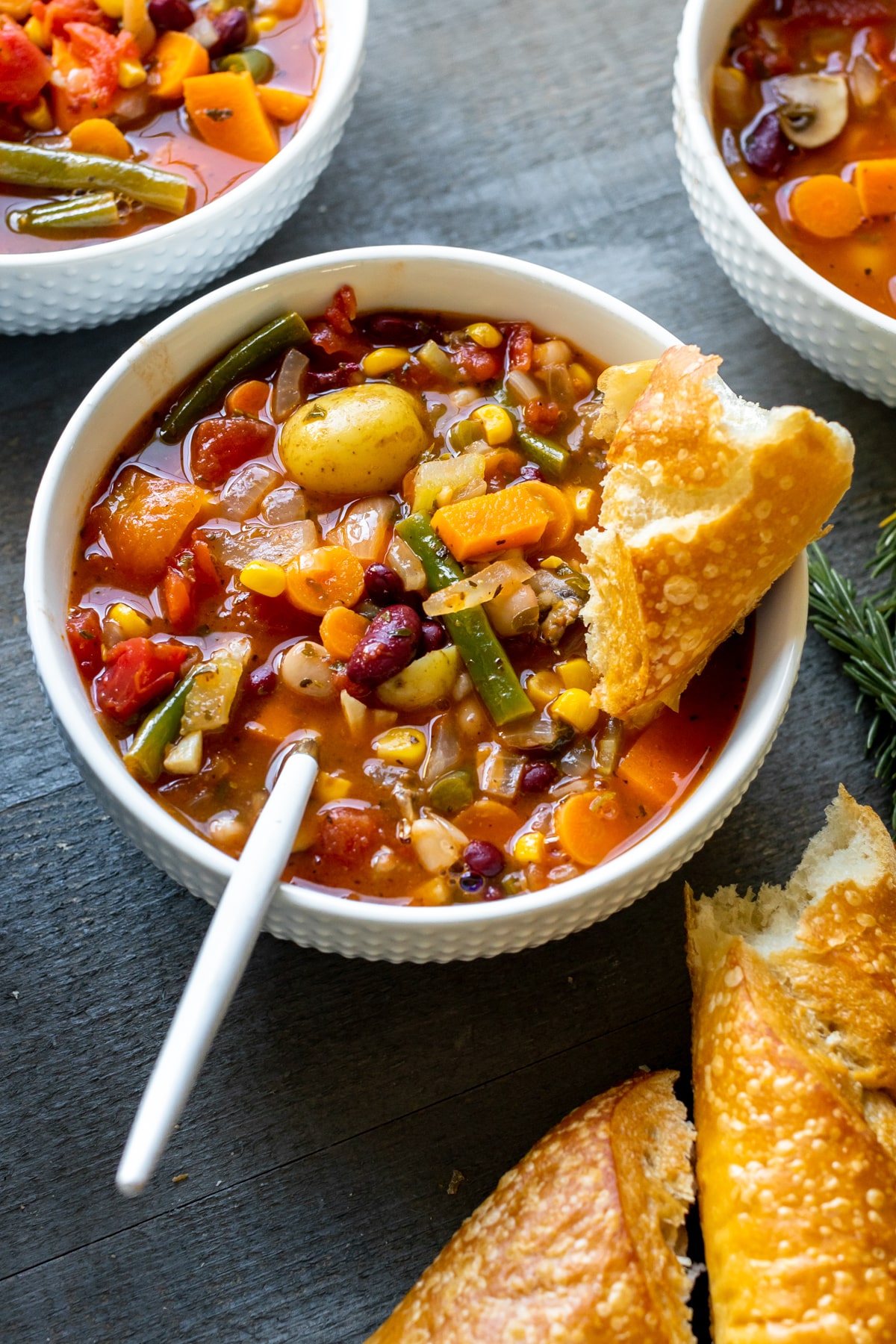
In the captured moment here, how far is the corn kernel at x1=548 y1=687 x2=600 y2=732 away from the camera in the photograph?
9.82 ft

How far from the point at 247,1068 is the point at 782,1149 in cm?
128

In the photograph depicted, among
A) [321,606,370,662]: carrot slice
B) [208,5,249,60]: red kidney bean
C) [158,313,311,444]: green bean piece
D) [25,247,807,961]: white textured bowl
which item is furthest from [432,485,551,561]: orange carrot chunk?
[208,5,249,60]: red kidney bean

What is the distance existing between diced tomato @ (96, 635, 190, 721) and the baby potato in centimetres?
58

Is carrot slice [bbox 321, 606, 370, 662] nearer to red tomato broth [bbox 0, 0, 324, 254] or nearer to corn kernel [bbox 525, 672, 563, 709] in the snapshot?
corn kernel [bbox 525, 672, 563, 709]

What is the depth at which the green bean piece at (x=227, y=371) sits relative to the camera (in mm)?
3213

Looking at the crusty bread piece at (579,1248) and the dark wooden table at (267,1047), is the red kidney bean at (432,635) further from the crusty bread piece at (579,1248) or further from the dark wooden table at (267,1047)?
the crusty bread piece at (579,1248)

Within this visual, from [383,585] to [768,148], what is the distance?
180cm

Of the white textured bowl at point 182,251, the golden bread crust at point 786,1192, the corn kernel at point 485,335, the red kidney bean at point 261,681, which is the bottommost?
the golden bread crust at point 786,1192

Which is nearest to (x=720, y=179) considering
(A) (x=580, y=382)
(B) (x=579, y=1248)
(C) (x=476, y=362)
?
(A) (x=580, y=382)

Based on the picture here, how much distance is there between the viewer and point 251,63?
12.4 feet

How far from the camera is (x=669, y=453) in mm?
2883

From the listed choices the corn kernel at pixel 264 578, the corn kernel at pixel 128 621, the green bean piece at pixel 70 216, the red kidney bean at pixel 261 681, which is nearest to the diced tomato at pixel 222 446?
the corn kernel at pixel 264 578

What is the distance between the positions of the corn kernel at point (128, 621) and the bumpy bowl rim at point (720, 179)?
1.89 m

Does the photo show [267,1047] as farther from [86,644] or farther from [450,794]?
[86,644]
